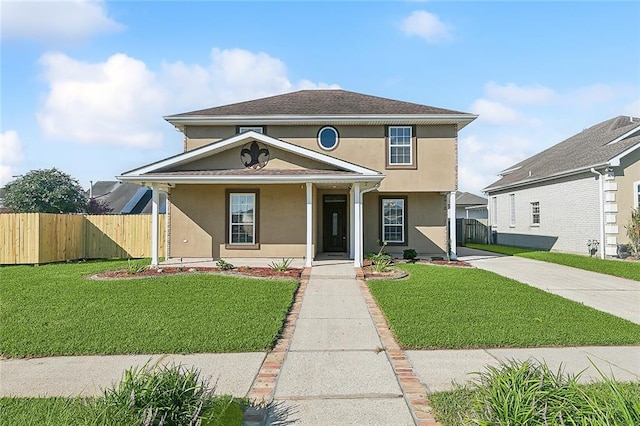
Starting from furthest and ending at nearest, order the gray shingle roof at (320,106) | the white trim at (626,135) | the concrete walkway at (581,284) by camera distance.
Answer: the white trim at (626,135) < the gray shingle roof at (320,106) < the concrete walkway at (581,284)

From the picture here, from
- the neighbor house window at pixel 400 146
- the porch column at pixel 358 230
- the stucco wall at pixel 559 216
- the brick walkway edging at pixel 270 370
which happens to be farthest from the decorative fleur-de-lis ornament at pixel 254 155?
the stucco wall at pixel 559 216

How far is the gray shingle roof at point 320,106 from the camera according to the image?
53.2ft

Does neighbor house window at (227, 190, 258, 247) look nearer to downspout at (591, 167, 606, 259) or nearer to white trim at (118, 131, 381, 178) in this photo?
white trim at (118, 131, 381, 178)

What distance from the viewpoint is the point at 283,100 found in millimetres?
18094

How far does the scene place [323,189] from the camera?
16953mm

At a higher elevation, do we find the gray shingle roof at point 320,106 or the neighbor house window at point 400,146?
the gray shingle roof at point 320,106

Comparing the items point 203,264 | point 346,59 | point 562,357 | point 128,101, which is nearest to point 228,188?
point 203,264

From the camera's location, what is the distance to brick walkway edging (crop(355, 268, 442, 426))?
12.4 ft

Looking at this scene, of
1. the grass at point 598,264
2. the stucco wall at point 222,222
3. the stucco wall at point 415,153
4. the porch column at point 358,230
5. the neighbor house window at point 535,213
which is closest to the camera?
the grass at point 598,264

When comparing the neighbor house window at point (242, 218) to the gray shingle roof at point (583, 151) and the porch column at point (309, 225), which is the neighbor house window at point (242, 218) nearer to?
the porch column at point (309, 225)

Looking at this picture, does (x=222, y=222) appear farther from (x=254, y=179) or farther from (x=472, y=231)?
(x=472, y=231)

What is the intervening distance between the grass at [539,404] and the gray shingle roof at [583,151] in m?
16.6

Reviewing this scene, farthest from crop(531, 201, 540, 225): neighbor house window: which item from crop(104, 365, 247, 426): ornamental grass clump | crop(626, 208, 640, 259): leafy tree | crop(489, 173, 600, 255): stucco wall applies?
crop(104, 365, 247, 426): ornamental grass clump

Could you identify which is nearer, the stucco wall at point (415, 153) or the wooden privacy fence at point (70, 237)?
the wooden privacy fence at point (70, 237)
